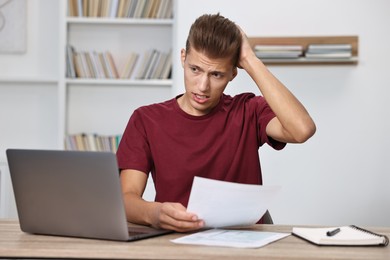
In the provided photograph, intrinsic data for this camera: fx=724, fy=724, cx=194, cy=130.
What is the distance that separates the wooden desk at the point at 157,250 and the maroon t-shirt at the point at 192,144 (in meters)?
0.58

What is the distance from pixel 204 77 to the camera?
2242 millimetres

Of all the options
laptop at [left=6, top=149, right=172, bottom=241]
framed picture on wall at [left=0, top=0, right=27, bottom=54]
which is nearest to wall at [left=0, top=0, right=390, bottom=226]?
framed picture on wall at [left=0, top=0, right=27, bottom=54]

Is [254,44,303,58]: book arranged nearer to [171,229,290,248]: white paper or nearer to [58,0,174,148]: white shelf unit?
[58,0,174,148]: white shelf unit

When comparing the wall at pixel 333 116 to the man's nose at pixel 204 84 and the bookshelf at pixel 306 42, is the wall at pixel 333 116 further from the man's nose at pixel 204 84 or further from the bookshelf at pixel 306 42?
the man's nose at pixel 204 84

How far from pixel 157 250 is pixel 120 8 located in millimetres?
3499

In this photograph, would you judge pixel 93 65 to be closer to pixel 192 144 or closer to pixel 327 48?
pixel 327 48

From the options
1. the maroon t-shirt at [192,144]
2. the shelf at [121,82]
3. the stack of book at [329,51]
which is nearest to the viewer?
the maroon t-shirt at [192,144]

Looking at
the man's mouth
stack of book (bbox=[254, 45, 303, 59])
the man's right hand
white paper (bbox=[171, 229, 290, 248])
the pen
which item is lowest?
white paper (bbox=[171, 229, 290, 248])

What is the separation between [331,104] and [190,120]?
6.98 feet

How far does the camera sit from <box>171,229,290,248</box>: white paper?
1.68 meters

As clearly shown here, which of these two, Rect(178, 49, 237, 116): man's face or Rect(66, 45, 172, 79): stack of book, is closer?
Rect(178, 49, 237, 116): man's face

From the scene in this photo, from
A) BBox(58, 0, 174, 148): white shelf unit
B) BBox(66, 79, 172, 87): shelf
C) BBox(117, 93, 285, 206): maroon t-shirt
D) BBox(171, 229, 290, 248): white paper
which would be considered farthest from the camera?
BBox(58, 0, 174, 148): white shelf unit

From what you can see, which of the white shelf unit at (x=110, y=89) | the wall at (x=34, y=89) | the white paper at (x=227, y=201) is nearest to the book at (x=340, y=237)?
the white paper at (x=227, y=201)

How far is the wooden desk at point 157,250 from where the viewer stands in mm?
1555
